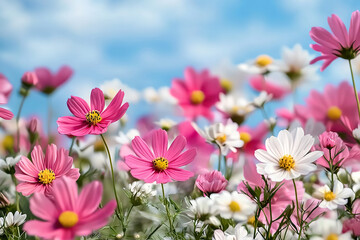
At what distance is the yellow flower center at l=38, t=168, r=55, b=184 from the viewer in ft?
2.09

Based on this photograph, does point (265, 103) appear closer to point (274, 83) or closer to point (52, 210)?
point (274, 83)

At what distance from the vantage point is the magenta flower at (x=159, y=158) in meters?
0.65

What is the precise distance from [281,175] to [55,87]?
0.83m

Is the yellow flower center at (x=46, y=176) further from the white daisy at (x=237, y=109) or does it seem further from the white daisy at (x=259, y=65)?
the white daisy at (x=259, y=65)

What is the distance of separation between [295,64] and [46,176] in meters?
0.70

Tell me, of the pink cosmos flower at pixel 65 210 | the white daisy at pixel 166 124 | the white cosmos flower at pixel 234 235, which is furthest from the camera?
the white daisy at pixel 166 124

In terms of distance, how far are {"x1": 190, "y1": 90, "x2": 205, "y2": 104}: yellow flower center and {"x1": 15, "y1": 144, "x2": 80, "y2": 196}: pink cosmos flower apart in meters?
0.67

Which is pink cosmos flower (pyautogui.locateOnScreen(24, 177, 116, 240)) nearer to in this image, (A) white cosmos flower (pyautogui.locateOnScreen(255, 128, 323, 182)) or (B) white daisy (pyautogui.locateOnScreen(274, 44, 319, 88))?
(A) white cosmos flower (pyautogui.locateOnScreen(255, 128, 323, 182))

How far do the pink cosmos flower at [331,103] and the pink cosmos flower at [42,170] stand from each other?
0.62 meters

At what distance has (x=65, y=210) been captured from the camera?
49 centimetres

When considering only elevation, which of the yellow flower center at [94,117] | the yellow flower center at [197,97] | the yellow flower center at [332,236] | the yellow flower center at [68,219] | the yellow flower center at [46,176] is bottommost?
the yellow flower center at [46,176]

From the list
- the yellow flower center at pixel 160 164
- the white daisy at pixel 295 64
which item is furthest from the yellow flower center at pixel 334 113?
the yellow flower center at pixel 160 164

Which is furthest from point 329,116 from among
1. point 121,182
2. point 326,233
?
point 326,233

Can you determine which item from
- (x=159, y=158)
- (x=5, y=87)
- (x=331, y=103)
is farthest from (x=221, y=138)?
(x=5, y=87)
